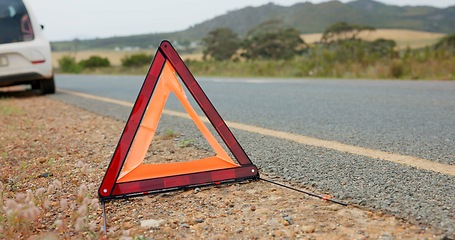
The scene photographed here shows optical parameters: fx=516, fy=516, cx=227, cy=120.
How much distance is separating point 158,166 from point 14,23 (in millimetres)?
6732

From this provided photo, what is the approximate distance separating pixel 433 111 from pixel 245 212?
3.76 m

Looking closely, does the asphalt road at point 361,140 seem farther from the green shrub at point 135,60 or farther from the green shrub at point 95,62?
the green shrub at point 95,62

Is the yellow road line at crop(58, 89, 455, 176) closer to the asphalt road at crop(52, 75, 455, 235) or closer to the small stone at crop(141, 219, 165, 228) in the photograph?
the asphalt road at crop(52, 75, 455, 235)

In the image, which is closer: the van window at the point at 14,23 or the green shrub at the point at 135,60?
the van window at the point at 14,23

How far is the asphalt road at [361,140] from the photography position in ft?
7.69

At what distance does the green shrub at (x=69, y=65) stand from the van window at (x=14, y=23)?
70.0ft

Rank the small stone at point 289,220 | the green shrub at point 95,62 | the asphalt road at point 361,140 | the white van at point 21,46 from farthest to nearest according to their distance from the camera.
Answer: the green shrub at point 95,62
the white van at point 21,46
the asphalt road at point 361,140
the small stone at point 289,220

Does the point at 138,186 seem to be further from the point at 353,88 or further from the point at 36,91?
the point at 36,91

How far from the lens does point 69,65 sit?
30.5 m

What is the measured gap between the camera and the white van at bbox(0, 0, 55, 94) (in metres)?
8.23

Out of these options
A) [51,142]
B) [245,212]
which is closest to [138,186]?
[245,212]

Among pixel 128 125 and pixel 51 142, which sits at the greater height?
pixel 128 125

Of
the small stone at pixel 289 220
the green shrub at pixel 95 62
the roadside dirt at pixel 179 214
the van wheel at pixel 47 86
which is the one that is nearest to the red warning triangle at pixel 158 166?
the roadside dirt at pixel 179 214

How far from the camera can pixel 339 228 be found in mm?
2016
